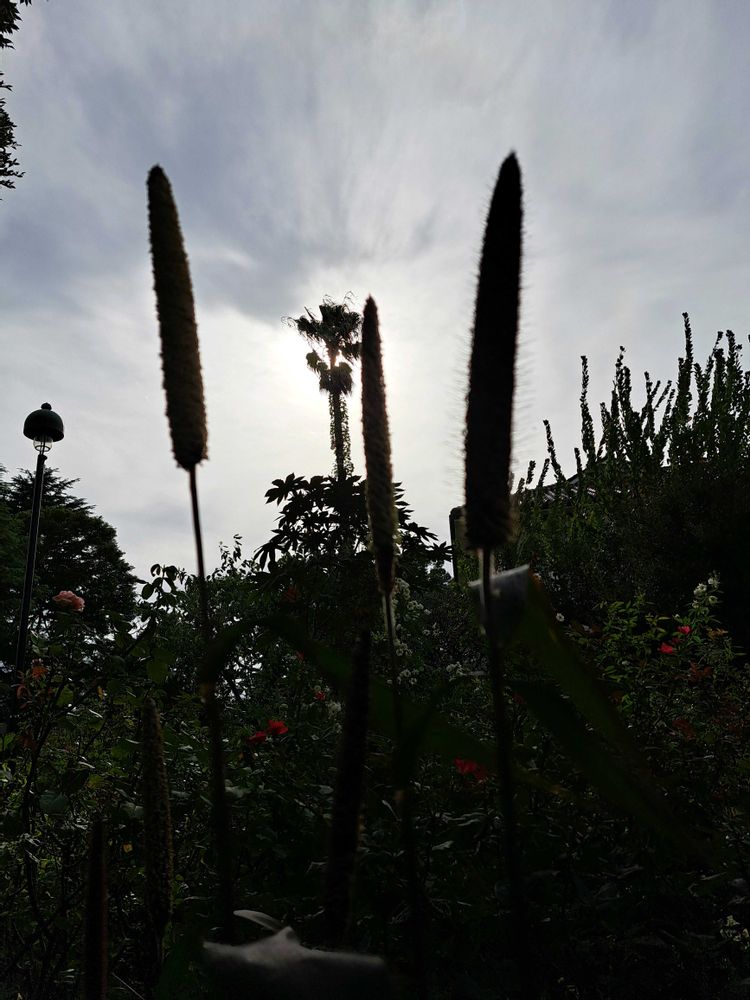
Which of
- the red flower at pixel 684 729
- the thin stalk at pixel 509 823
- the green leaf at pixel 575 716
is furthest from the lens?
the red flower at pixel 684 729

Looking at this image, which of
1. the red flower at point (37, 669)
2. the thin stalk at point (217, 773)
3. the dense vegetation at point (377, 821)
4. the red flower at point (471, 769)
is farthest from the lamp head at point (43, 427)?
the thin stalk at point (217, 773)

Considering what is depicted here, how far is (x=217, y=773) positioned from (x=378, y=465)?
1.01 ft

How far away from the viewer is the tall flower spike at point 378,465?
2.09ft

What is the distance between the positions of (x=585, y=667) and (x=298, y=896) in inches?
49.1

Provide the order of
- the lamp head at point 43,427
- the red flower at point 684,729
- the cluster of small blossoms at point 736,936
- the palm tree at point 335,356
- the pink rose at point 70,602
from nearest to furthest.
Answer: the cluster of small blossoms at point 736,936, the red flower at point 684,729, the pink rose at point 70,602, the lamp head at point 43,427, the palm tree at point 335,356

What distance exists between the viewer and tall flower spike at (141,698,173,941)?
615 millimetres

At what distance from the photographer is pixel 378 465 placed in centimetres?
66

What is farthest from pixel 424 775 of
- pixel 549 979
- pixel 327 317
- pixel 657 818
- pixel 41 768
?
pixel 327 317

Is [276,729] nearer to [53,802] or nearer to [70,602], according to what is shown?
[53,802]

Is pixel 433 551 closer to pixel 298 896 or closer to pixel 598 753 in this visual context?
pixel 298 896

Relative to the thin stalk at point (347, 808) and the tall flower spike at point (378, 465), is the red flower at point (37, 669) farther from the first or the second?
the thin stalk at point (347, 808)

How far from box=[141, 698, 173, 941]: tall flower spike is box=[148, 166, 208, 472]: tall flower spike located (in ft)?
0.81

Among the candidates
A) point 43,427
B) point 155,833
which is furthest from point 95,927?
point 43,427

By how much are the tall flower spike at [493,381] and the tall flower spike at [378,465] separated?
0.43ft
